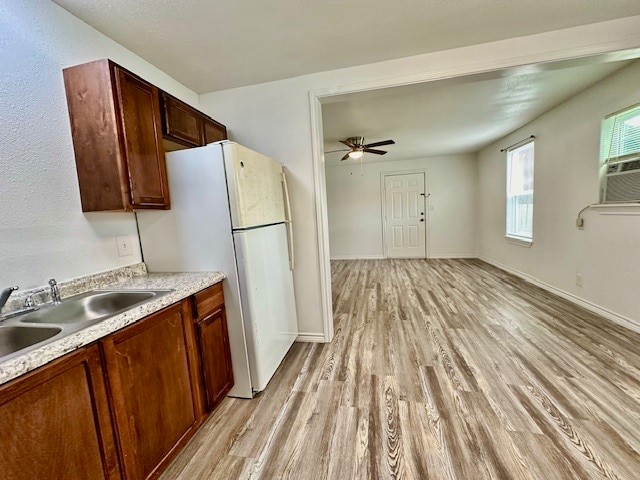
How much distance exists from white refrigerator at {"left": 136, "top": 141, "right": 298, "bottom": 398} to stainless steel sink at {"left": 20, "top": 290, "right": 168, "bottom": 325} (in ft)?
1.24

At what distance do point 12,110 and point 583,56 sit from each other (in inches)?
133

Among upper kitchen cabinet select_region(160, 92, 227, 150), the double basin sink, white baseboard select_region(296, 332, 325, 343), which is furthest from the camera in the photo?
white baseboard select_region(296, 332, 325, 343)

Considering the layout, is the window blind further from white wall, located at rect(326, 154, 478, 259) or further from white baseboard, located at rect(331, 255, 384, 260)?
white baseboard, located at rect(331, 255, 384, 260)

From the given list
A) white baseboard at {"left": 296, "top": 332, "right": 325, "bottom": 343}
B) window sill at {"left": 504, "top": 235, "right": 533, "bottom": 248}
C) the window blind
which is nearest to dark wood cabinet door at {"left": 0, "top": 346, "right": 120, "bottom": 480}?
white baseboard at {"left": 296, "top": 332, "right": 325, "bottom": 343}

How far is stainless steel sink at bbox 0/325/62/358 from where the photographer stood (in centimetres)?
100

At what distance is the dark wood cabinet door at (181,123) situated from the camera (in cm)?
175

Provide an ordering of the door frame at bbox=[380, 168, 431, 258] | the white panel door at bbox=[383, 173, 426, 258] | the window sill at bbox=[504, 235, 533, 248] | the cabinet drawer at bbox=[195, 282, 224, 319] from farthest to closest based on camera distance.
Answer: the white panel door at bbox=[383, 173, 426, 258] < the door frame at bbox=[380, 168, 431, 258] < the window sill at bbox=[504, 235, 533, 248] < the cabinet drawer at bbox=[195, 282, 224, 319]

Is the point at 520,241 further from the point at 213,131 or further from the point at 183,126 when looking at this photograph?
the point at 183,126

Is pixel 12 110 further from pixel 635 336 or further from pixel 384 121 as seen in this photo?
pixel 635 336

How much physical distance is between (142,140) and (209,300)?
1008 millimetres

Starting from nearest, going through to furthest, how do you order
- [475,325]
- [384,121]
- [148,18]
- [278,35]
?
[148,18]
[278,35]
[475,325]
[384,121]

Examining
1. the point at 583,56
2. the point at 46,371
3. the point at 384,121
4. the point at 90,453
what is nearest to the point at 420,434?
the point at 90,453

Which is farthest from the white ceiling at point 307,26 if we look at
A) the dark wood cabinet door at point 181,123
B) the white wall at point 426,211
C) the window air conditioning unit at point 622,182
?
the white wall at point 426,211

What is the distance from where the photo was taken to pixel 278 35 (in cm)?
173
